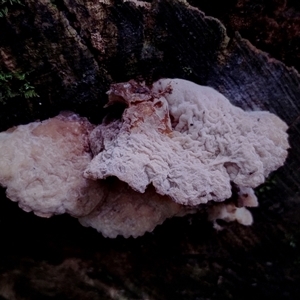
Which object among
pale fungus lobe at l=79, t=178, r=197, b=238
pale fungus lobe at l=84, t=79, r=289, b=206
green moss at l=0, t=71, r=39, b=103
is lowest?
pale fungus lobe at l=79, t=178, r=197, b=238

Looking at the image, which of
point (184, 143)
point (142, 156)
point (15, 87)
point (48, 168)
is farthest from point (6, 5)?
point (184, 143)

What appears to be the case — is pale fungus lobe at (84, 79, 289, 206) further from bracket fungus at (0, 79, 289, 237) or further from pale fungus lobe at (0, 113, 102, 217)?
pale fungus lobe at (0, 113, 102, 217)

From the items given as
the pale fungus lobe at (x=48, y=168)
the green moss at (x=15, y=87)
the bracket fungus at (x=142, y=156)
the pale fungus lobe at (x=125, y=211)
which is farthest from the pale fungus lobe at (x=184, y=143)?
the green moss at (x=15, y=87)

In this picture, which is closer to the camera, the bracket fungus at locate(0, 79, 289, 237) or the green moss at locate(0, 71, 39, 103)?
the bracket fungus at locate(0, 79, 289, 237)

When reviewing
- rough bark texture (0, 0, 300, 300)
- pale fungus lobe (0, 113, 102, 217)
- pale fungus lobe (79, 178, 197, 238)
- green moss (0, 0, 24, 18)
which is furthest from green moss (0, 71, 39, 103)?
pale fungus lobe (79, 178, 197, 238)

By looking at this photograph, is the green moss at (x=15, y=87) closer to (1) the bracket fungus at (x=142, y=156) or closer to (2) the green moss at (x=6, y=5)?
(1) the bracket fungus at (x=142, y=156)

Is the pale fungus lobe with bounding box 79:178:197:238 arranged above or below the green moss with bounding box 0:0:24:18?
below

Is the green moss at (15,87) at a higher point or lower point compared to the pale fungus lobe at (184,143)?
lower
